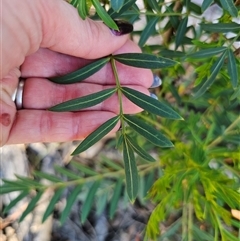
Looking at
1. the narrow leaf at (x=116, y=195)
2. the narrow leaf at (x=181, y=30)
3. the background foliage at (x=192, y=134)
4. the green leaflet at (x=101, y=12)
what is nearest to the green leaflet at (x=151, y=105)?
the background foliage at (x=192, y=134)

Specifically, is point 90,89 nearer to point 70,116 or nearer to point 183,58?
point 70,116

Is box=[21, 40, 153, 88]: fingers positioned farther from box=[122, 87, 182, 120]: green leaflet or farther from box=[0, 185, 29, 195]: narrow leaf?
box=[0, 185, 29, 195]: narrow leaf

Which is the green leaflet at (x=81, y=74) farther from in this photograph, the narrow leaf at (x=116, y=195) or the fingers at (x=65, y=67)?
the narrow leaf at (x=116, y=195)

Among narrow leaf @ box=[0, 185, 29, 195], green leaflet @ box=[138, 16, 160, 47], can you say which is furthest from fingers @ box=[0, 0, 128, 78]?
narrow leaf @ box=[0, 185, 29, 195]

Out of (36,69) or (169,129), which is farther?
(169,129)

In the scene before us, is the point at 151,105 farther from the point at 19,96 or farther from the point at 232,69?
the point at 19,96

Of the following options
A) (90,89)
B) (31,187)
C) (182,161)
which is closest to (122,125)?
(90,89)
